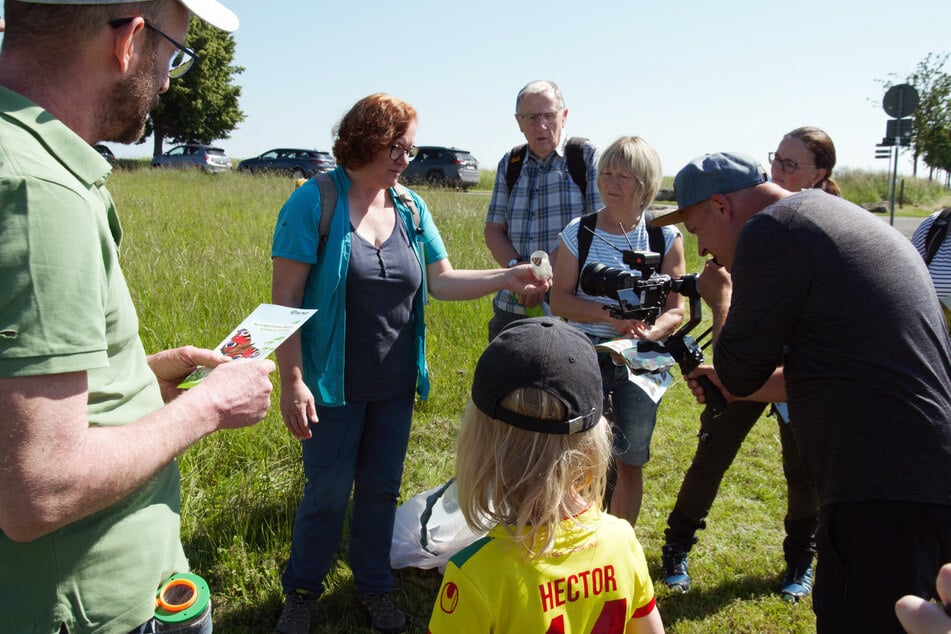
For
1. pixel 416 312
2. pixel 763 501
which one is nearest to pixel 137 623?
pixel 416 312

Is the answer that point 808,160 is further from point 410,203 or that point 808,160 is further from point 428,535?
point 428,535

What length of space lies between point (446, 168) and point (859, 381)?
24.4 m

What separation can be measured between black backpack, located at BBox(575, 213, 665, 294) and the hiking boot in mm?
1389

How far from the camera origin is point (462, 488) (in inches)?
64.1

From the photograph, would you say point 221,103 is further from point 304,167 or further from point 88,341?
point 88,341

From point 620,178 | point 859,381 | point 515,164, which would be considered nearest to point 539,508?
point 859,381

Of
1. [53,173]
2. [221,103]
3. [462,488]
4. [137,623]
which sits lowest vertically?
[137,623]

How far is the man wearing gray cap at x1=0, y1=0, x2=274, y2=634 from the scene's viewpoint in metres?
1.08

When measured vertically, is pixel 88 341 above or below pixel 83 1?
below

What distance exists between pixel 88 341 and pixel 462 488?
87 centimetres

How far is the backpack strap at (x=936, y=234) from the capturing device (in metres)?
3.13

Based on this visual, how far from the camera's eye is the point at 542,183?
4039mm

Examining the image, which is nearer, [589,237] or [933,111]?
[589,237]

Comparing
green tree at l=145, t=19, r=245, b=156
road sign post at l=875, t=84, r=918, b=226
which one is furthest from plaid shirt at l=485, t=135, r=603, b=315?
green tree at l=145, t=19, r=245, b=156
